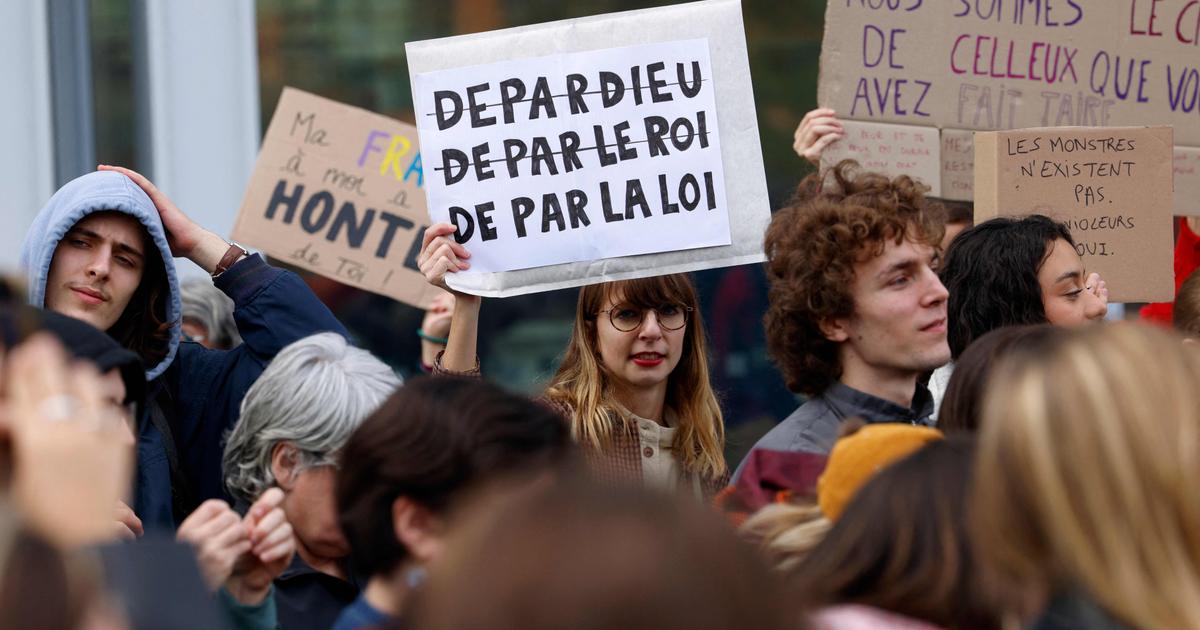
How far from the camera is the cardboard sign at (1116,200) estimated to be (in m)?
4.13

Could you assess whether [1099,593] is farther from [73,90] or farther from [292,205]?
[73,90]

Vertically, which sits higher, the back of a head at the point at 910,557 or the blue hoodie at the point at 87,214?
the blue hoodie at the point at 87,214

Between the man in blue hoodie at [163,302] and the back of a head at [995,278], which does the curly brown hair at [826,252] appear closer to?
the back of a head at [995,278]

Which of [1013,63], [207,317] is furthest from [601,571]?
[207,317]

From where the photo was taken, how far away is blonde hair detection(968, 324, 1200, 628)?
66.2 inches

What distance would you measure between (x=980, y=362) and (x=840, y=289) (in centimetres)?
73

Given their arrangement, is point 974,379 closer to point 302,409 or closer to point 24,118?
point 302,409

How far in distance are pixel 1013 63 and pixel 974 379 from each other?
190cm

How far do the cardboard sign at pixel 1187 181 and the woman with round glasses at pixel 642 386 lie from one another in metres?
1.63

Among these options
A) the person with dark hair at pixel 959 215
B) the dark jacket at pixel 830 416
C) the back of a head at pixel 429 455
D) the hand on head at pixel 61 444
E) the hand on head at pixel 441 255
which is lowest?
the dark jacket at pixel 830 416

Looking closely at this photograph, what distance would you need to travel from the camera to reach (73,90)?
5.63m

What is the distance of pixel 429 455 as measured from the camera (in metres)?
2.12

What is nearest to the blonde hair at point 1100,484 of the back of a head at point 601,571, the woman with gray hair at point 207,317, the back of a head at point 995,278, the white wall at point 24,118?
the back of a head at point 601,571

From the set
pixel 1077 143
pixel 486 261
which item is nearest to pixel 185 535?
pixel 486 261
